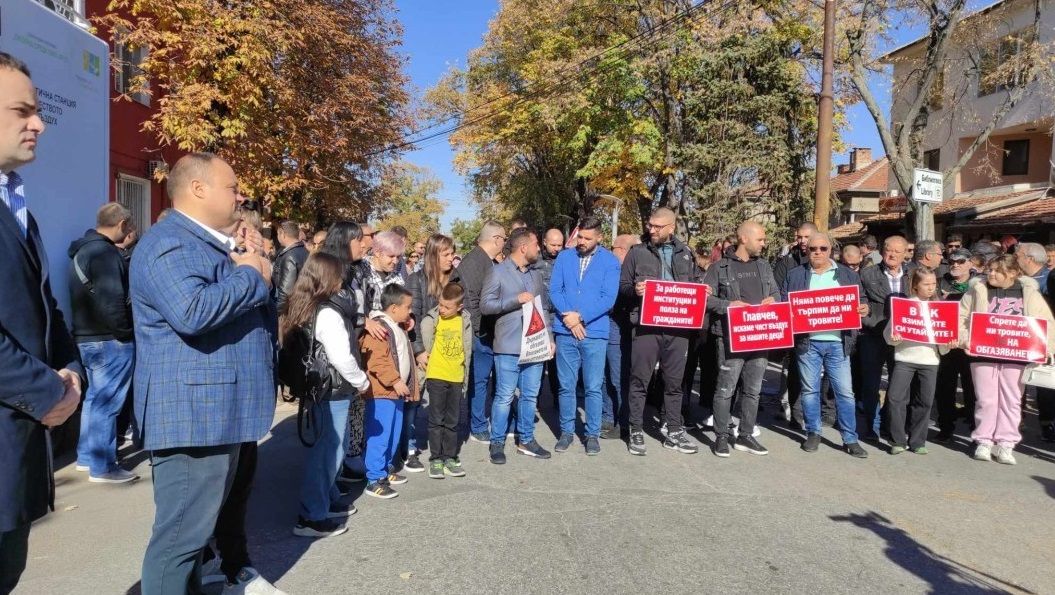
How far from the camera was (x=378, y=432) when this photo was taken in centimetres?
498

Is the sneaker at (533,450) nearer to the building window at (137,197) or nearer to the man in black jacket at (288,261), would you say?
the man in black jacket at (288,261)

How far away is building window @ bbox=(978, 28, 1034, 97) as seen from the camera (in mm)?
16500

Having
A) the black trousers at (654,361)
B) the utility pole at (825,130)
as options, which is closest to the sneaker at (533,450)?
the black trousers at (654,361)

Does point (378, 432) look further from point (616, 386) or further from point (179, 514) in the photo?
point (616, 386)

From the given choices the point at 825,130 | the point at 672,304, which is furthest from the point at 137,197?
the point at 825,130

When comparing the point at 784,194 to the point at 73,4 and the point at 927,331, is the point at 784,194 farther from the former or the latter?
the point at 73,4

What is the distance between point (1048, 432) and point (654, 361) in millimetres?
4240

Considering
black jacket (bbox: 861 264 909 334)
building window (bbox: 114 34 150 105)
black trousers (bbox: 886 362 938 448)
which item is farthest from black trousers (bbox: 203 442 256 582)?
building window (bbox: 114 34 150 105)

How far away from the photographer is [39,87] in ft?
16.3

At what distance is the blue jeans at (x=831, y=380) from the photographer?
6.48m

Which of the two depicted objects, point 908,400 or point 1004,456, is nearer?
point 1004,456

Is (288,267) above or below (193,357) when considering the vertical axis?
above

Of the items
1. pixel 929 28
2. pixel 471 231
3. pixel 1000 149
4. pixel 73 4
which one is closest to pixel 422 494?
pixel 73 4

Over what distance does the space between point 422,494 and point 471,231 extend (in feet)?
231
